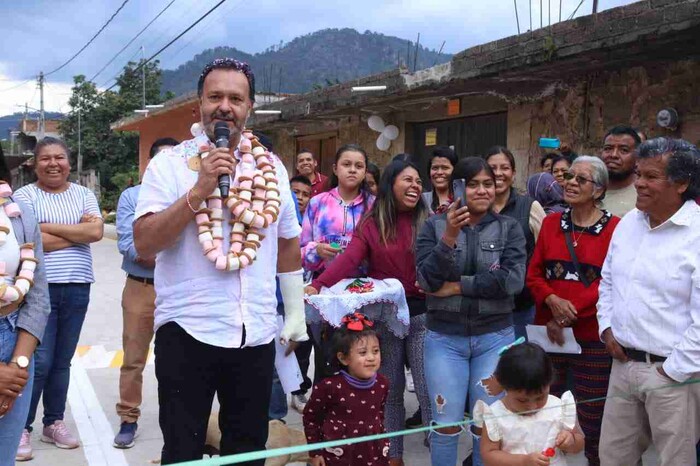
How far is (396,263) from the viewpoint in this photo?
14.5 feet

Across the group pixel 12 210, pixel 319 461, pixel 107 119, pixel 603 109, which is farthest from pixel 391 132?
pixel 107 119

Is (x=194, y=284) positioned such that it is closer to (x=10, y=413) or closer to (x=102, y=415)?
(x=10, y=413)

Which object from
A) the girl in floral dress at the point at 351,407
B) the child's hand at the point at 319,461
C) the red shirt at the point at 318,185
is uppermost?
the red shirt at the point at 318,185

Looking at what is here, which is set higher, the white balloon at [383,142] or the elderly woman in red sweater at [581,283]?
the white balloon at [383,142]

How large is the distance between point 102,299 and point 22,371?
907 cm

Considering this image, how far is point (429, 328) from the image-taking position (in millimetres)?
4031

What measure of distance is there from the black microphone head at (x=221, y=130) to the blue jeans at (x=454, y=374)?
5.92 feet

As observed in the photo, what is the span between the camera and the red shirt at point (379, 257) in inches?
174

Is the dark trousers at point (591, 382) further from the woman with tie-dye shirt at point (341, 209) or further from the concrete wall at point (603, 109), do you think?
the concrete wall at point (603, 109)

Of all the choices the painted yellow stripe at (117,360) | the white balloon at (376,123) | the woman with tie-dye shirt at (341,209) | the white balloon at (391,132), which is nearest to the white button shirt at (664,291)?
the woman with tie-dye shirt at (341,209)

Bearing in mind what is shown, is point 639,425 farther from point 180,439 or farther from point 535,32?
point 535,32

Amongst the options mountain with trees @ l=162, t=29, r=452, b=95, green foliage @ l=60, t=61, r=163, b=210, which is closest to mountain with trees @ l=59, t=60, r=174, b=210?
green foliage @ l=60, t=61, r=163, b=210

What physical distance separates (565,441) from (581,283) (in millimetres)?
1337

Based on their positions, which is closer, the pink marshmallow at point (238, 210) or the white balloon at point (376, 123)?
the pink marshmallow at point (238, 210)
